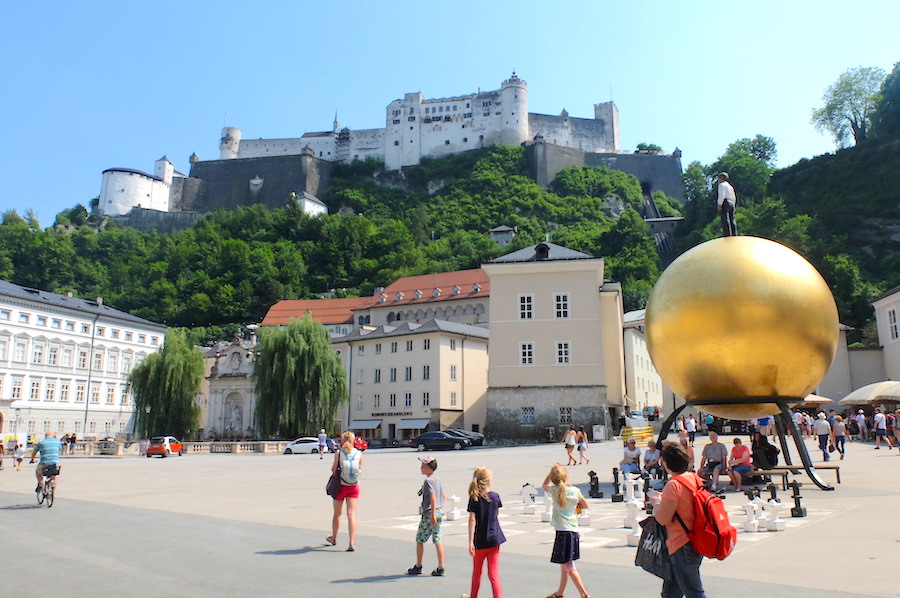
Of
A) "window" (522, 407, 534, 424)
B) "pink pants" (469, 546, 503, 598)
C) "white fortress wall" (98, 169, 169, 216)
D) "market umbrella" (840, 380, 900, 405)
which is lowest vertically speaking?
"pink pants" (469, 546, 503, 598)

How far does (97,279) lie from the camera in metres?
112

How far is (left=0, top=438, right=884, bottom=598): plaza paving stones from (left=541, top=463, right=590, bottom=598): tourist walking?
58cm

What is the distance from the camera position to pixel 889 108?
7888cm

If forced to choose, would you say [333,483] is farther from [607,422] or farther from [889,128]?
[889,128]

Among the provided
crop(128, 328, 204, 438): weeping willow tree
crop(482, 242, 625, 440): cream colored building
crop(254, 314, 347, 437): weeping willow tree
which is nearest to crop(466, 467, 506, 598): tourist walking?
crop(482, 242, 625, 440): cream colored building

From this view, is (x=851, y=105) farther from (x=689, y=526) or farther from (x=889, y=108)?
(x=689, y=526)

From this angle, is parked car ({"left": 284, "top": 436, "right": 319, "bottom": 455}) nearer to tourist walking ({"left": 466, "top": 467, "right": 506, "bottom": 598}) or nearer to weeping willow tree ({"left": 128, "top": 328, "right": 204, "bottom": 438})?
weeping willow tree ({"left": 128, "top": 328, "right": 204, "bottom": 438})

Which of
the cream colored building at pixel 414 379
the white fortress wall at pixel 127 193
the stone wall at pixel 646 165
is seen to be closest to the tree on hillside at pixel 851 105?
the stone wall at pixel 646 165

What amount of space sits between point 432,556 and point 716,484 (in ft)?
27.1

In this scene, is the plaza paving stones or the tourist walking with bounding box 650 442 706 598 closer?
the tourist walking with bounding box 650 442 706 598

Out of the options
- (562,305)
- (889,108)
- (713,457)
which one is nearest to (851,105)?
(889,108)

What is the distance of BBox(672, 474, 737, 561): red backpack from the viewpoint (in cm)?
497

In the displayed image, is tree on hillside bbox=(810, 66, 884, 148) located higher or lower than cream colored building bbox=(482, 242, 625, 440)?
higher

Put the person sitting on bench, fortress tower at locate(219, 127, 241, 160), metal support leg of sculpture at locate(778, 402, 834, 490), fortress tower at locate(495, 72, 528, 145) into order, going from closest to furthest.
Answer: metal support leg of sculpture at locate(778, 402, 834, 490), the person sitting on bench, fortress tower at locate(495, 72, 528, 145), fortress tower at locate(219, 127, 241, 160)
